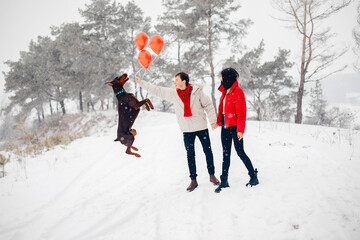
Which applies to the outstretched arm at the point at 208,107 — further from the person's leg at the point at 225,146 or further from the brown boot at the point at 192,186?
the brown boot at the point at 192,186

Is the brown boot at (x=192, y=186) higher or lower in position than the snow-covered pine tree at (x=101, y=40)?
lower

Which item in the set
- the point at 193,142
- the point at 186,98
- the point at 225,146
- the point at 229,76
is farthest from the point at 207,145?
the point at 229,76

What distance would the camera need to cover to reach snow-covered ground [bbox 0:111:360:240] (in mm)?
2230

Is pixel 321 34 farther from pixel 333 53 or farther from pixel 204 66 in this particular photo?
pixel 204 66

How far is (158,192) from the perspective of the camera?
342 cm

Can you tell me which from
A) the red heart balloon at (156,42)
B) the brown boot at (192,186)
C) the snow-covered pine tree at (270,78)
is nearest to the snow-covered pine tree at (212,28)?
the snow-covered pine tree at (270,78)

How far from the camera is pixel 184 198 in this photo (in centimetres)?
310

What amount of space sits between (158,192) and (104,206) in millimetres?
921

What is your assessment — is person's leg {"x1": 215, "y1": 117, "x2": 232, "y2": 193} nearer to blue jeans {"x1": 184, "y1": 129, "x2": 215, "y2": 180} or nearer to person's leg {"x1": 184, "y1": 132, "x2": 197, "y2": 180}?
blue jeans {"x1": 184, "y1": 129, "x2": 215, "y2": 180}

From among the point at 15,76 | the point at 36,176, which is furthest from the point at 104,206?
the point at 15,76

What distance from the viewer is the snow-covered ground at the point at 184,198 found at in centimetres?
223

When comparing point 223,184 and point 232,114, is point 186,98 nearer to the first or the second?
point 232,114

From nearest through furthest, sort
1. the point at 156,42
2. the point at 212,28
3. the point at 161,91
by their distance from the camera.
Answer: the point at 161,91 → the point at 156,42 → the point at 212,28

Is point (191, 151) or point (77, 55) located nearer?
point (191, 151)
